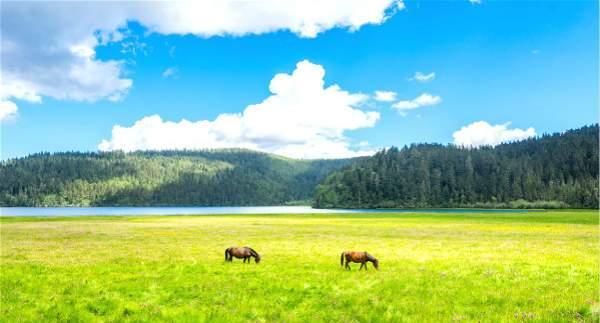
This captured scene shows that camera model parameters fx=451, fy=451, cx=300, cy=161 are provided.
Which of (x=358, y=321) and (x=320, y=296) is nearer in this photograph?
(x=358, y=321)

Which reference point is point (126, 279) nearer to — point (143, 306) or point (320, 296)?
point (143, 306)

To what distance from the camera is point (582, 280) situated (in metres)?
20.5

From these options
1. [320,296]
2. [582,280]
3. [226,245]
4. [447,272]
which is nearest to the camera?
[320,296]

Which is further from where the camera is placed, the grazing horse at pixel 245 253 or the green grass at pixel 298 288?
the grazing horse at pixel 245 253

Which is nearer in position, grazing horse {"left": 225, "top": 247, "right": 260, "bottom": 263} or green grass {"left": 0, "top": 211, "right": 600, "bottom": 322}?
green grass {"left": 0, "top": 211, "right": 600, "bottom": 322}

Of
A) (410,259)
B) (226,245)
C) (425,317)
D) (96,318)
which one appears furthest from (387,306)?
(226,245)

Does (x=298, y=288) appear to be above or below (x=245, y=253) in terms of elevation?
below

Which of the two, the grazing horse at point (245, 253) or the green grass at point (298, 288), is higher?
the grazing horse at point (245, 253)

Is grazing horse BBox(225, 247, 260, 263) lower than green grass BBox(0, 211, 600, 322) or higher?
higher

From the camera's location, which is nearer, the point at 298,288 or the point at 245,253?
the point at 298,288

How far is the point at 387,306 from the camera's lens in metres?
15.4

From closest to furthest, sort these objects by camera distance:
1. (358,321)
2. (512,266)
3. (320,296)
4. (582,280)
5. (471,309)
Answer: (358,321) < (471,309) < (320,296) < (582,280) < (512,266)

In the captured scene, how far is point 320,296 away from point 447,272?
353 inches

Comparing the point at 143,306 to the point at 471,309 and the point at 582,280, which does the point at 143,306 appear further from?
the point at 582,280
